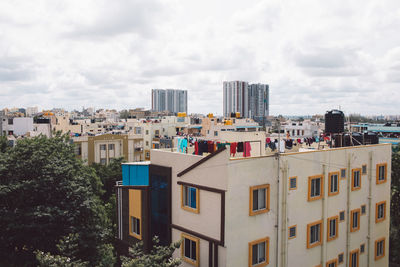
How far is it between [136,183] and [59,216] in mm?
7291

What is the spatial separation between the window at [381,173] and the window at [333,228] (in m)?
5.50

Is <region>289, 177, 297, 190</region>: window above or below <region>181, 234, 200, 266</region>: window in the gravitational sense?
above

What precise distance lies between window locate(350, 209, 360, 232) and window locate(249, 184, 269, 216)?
8.24 m

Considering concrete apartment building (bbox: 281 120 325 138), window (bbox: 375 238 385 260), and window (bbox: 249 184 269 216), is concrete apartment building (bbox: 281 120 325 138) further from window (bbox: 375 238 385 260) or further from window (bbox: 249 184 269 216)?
window (bbox: 249 184 269 216)

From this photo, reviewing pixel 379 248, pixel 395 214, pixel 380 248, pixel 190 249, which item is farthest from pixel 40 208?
pixel 395 214

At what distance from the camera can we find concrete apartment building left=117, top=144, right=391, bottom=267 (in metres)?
16.6

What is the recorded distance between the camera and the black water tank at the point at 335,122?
24.8 metres

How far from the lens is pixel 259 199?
693 inches

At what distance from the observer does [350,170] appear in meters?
22.0

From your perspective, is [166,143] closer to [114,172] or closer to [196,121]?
[114,172]

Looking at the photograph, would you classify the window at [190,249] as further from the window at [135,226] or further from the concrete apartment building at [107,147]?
the concrete apartment building at [107,147]

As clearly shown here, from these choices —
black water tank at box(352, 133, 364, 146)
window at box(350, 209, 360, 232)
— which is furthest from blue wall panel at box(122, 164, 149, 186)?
black water tank at box(352, 133, 364, 146)

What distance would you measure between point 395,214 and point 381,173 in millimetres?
12809

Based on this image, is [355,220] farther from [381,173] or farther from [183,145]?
[183,145]
